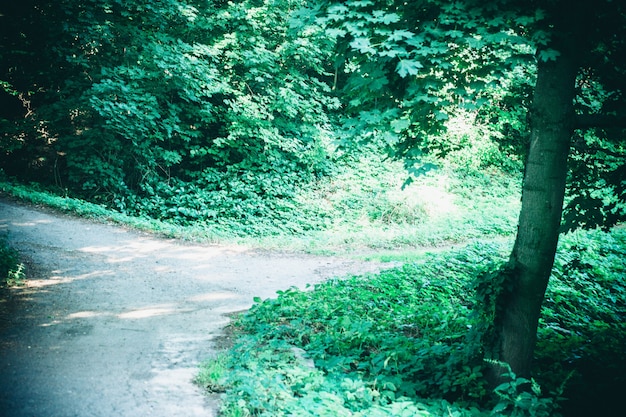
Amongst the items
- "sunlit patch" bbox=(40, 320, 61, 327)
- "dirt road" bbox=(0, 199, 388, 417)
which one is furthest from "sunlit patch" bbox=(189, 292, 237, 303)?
"sunlit patch" bbox=(40, 320, 61, 327)

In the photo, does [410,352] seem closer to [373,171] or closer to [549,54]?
[549,54]

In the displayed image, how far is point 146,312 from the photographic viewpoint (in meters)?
6.00

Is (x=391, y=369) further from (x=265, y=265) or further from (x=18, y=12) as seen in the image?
(x=18, y=12)

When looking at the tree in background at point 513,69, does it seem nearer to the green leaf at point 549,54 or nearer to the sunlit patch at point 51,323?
the green leaf at point 549,54

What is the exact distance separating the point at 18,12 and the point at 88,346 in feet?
42.3

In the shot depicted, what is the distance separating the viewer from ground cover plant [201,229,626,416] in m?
3.63

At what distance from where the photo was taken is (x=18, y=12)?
1223 centimetres

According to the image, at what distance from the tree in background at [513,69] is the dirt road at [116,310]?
11.0 ft

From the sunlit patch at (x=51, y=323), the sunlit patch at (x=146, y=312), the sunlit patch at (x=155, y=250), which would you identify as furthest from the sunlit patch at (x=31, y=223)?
the sunlit patch at (x=146, y=312)

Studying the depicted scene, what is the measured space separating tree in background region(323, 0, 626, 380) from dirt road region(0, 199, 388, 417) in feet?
11.0

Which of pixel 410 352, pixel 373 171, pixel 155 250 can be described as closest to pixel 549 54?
pixel 410 352

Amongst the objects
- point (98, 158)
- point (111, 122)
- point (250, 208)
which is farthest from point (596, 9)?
point (98, 158)

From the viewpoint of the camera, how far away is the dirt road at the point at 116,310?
3832 millimetres

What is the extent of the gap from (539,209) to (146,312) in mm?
5652
